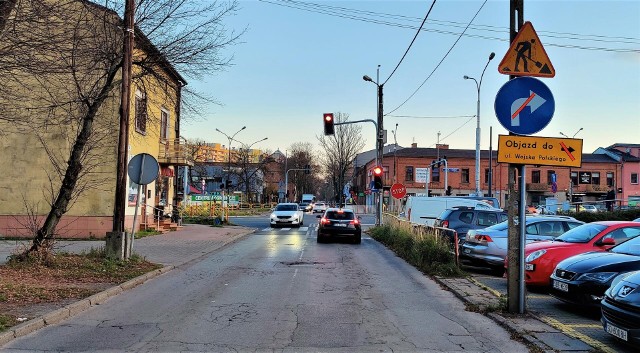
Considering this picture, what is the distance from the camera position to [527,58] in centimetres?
800

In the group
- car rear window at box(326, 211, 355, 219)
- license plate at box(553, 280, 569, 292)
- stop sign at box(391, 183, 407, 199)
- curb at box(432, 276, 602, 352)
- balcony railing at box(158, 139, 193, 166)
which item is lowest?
curb at box(432, 276, 602, 352)

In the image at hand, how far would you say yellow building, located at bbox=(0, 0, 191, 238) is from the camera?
9.04 m

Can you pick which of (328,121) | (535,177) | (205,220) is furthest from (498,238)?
(535,177)

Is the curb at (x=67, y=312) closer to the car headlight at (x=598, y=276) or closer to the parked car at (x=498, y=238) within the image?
the car headlight at (x=598, y=276)

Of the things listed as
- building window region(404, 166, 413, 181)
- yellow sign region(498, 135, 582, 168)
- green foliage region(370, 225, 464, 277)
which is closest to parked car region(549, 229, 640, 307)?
yellow sign region(498, 135, 582, 168)

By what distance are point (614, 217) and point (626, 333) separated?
75.8 ft

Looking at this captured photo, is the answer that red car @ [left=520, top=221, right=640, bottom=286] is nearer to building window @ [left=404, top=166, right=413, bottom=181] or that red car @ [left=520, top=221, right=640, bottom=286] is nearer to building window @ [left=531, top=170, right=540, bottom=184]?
building window @ [left=404, top=166, right=413, bottom=181]

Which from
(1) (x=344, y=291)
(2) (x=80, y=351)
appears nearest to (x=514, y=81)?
(1) (x=344, y=291)

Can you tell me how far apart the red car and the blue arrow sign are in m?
2.56

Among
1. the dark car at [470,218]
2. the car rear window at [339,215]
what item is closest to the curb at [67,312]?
the dark car at [470,218]

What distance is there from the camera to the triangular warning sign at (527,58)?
26.1 ft

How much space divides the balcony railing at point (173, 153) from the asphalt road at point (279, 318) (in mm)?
14624

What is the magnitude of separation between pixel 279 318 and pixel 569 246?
5783mm

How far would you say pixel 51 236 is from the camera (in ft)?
37.9
